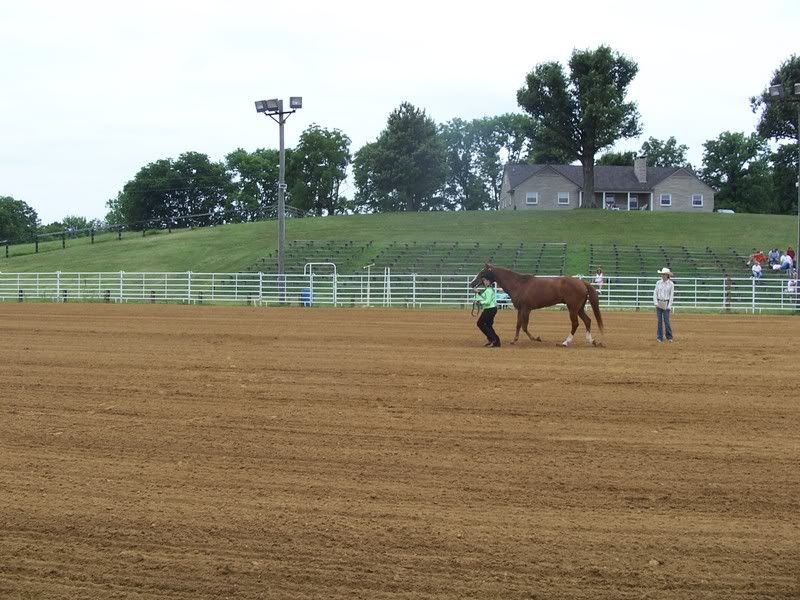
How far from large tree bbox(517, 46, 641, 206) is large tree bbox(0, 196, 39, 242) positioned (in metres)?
53.7

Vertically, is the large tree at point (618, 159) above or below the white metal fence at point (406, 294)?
above

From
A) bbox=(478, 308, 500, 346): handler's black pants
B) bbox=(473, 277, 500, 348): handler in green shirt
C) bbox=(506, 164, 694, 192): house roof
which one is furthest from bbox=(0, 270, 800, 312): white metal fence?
bbox=(506, 164, 694, 192): house roof

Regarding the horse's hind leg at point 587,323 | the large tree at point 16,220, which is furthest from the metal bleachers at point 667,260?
the large tree at point 16,220

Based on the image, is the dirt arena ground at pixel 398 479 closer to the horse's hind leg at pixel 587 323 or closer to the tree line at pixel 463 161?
the horse's hind leg at pixel 587 323

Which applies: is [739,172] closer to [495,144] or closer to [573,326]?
[495,144]

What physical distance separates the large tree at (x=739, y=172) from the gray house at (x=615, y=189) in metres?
15.1

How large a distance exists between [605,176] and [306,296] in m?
60.7

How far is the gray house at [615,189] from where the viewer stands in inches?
3548

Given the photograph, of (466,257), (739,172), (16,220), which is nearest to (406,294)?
(466,257)

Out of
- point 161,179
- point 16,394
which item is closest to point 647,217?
point 161,179

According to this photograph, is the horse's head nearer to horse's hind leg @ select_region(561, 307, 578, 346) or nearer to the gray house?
horse's hind leg @ select_region(561, 307, 578, 346)

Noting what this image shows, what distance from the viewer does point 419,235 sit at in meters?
71.1

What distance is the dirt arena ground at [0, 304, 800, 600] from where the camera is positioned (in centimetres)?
580

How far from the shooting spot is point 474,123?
5049 inches
